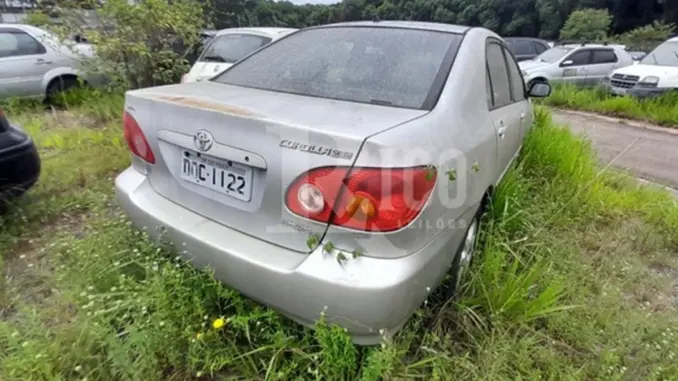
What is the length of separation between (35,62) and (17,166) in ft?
17.0

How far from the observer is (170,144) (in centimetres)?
169

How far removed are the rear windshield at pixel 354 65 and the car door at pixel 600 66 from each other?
11.5m

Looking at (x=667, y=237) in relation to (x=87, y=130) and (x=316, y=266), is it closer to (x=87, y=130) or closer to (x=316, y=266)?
(x=316, y=266)

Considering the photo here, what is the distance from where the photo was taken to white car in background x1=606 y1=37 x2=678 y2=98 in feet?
28.6

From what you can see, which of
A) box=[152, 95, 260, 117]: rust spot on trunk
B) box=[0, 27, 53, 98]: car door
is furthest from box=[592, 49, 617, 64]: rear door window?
box=[152, 95, 260, 117]: rust spot on trunk

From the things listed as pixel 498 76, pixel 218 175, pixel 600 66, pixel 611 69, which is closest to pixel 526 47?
pixel 600 66

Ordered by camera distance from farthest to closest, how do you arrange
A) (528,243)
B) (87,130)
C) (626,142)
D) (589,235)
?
(626,142) < (87,130) < (589,235) < (528,243)

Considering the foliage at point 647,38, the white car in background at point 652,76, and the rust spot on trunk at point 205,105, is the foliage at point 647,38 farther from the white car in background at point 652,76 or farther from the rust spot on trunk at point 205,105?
the rust spot on trunk at point 205,105

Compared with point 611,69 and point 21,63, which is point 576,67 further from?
point 21,63

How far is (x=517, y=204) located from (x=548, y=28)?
42.2m

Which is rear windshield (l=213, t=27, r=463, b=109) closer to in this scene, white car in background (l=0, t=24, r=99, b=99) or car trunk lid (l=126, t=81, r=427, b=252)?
car trunk lid (l=126, t=81, r=427, b=252)

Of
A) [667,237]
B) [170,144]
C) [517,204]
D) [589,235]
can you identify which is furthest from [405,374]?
[667,237]

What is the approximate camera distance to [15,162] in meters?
2.50

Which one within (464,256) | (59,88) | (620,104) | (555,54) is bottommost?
(59,88)
